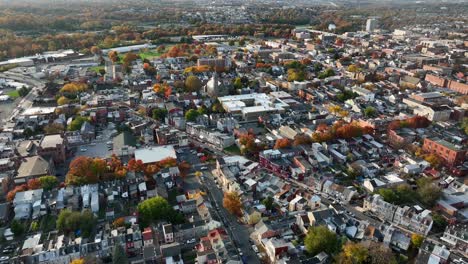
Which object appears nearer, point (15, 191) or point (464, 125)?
point (15, 191)

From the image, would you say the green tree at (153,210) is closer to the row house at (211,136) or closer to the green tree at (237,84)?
the row house at (211,136)

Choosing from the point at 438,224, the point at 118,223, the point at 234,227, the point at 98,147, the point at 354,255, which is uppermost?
the point at 354,255

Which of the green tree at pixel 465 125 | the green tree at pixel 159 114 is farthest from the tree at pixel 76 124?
the green tree at pixel 465 125

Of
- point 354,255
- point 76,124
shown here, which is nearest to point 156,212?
→ point 354,255

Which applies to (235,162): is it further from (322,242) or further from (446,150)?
(446,150)

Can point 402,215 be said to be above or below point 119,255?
below

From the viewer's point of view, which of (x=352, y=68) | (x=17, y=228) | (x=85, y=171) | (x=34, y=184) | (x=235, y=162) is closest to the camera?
(x=17, y=228)
